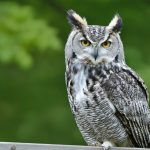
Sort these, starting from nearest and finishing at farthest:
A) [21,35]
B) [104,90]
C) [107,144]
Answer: [107,144] < [104,90] < [21,35]

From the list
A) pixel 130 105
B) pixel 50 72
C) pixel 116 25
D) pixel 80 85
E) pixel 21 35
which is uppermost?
pixel 116 25

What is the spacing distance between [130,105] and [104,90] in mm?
265

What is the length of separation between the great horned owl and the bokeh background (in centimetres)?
419

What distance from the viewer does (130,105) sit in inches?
363

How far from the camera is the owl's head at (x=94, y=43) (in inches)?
365

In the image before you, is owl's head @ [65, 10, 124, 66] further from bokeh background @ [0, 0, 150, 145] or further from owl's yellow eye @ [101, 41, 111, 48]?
bokeh background @ [0, 0, 150, 145]

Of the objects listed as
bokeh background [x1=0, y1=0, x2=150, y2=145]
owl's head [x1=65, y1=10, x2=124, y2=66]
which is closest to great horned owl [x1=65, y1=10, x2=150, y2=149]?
owl's head [x1=65, y1=10, x2=124, y2=66]

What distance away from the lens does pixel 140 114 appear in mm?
9234

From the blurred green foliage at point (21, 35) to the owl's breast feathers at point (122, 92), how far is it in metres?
3.69

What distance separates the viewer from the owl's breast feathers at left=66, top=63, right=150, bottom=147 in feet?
30.0

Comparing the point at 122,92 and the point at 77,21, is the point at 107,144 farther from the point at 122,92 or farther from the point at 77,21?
the point at 77,21

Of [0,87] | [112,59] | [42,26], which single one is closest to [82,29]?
[112,59]

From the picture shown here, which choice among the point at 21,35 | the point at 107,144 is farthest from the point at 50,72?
the point at 107,144

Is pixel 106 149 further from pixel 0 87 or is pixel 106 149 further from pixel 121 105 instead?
pixel 0 87
